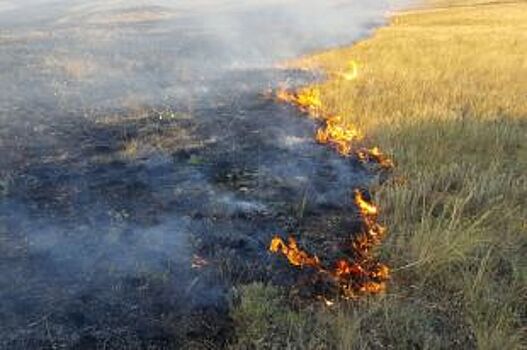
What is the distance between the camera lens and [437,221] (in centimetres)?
708

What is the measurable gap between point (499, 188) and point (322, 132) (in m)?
2.91

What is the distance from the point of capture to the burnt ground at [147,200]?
5.38 m

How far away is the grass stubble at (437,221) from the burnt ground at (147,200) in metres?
0.57

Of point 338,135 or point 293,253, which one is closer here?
point 293,253

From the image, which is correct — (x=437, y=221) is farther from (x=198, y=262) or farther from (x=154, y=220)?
(x=154, y=220)

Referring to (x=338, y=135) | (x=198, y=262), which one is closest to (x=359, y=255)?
(x=198, y=262)

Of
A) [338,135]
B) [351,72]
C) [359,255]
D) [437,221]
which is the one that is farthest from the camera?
[351,72]

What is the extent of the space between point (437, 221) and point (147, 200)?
3.09 metres

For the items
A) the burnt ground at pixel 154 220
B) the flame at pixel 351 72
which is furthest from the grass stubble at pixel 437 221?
the burnt ground at pixel 154 220

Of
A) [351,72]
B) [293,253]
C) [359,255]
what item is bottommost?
[359,255]

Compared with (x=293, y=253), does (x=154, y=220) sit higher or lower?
higher

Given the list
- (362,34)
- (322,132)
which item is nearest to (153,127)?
(322,132)

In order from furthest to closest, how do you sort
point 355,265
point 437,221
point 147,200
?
point 147,200, point 437,221, point 355,265

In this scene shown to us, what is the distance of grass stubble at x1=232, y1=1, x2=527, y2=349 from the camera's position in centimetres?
530
